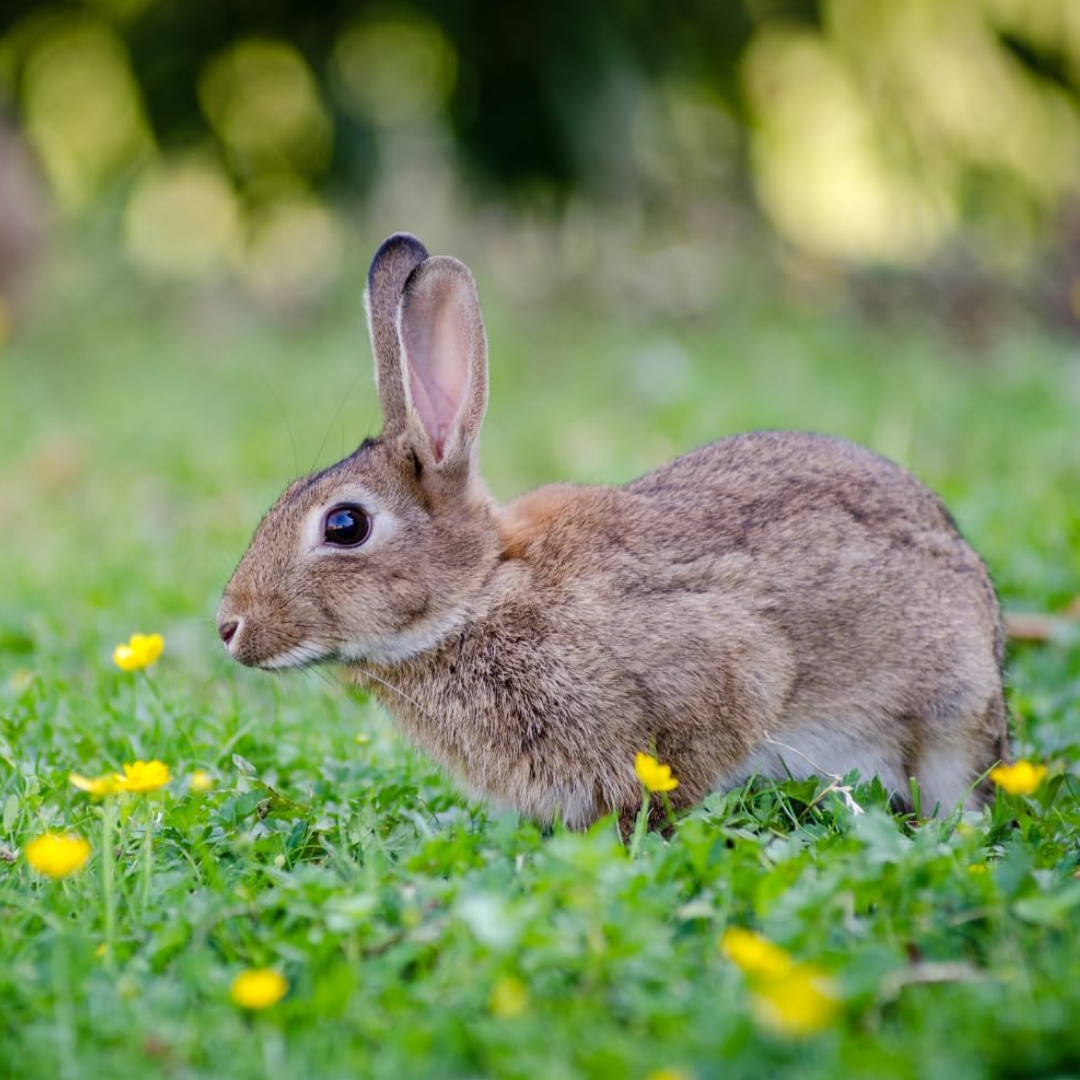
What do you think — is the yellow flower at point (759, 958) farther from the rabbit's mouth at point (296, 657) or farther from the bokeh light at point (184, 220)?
the bokeh light at point (184, 220)

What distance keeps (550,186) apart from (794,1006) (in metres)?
10.6

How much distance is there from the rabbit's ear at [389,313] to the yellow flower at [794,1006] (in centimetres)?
221

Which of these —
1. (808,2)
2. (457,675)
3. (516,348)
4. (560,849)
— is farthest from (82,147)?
(560,849)

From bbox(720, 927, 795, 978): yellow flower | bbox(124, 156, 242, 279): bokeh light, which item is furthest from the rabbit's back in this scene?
bbox(124, 156, 242, 279): bokeh light

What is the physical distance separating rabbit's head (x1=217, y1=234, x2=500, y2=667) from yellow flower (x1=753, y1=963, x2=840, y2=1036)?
1.86 m

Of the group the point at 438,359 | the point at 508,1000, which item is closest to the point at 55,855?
the point at 508,1000

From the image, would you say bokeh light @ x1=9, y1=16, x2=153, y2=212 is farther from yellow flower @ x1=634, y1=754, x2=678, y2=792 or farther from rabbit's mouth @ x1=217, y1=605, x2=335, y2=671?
yellow flower @ x1=634, y1=754, x2=678, y2=792

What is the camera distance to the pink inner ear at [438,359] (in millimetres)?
4016

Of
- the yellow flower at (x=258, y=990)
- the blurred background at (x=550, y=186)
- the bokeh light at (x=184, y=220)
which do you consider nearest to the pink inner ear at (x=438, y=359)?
the yellow flower at (x=258, y=990)

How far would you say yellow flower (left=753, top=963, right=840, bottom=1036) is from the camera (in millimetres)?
2076

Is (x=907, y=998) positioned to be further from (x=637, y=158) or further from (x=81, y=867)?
(x=637, y=158)

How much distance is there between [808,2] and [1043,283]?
2.94 metres

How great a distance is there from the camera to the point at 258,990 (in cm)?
250

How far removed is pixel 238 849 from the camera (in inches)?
132
